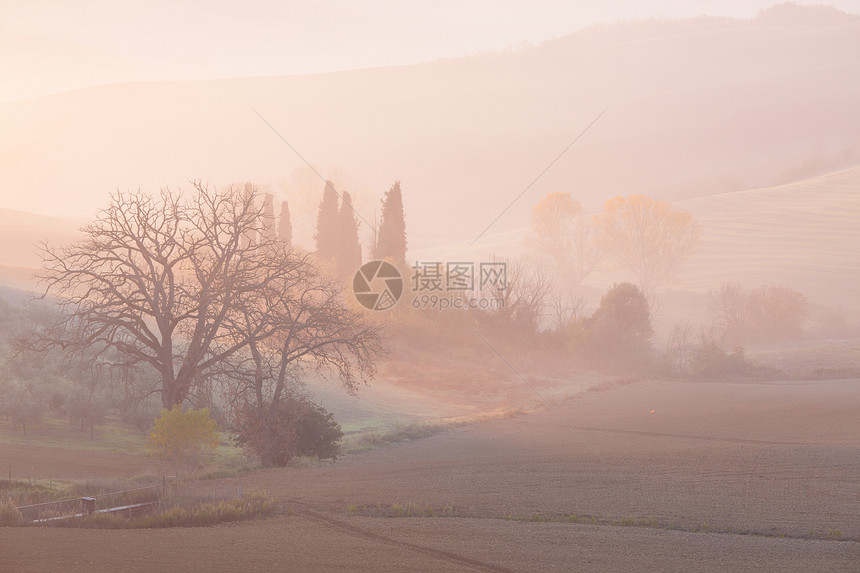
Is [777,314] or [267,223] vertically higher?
[267,223]

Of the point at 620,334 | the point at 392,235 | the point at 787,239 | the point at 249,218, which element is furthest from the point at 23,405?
the point at 787,239

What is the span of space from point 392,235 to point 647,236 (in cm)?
4811

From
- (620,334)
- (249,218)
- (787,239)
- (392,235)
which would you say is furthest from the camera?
(787,239)

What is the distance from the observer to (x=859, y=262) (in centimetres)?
10344

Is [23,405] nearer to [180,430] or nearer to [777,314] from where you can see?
[180,430]

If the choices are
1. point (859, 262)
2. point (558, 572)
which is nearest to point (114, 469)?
point (558, 572)

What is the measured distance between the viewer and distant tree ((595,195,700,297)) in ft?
325

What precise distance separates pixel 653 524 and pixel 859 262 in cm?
10362

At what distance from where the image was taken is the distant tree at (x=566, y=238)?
4161 inches

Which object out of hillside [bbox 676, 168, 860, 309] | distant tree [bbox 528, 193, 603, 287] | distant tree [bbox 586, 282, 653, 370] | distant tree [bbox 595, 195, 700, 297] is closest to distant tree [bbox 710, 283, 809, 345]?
hillside [bbox 676, 168, 860, 309]

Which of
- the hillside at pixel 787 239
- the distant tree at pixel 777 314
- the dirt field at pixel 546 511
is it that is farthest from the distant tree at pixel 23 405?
the hillside at pixel 787 239

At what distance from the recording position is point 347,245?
237 feet

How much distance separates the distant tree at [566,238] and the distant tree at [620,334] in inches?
1633

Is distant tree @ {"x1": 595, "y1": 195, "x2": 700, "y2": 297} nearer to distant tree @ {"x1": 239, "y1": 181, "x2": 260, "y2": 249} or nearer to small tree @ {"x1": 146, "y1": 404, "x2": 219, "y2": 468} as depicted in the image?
distant tree @ {"x1": 239, "y1": 181, "x2": 260, "y2": 249}
